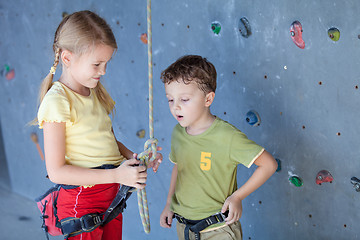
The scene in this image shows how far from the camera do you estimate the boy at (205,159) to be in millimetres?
1463

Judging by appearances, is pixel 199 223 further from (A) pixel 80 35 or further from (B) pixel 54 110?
(A) pixel 80 35

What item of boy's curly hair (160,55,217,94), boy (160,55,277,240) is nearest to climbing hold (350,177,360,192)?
boy (160,55,277,240)

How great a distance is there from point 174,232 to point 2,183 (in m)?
1.82

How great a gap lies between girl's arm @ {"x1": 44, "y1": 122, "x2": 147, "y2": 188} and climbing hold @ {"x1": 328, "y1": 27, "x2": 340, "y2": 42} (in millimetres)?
779

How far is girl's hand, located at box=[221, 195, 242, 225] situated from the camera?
1.46 metres

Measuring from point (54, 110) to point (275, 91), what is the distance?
0.84m

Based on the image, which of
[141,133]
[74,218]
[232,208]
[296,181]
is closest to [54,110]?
[74,218]

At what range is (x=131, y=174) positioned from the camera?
1374 millimetres

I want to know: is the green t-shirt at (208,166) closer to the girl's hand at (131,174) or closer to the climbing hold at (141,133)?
the girl's hand at (131,174)

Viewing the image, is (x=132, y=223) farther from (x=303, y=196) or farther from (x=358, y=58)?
(x=358, y=58)

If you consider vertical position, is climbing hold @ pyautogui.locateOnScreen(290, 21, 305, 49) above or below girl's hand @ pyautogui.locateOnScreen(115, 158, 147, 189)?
above

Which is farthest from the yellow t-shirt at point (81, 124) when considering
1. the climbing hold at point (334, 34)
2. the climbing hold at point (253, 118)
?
the climbing hold at point (334, 34)

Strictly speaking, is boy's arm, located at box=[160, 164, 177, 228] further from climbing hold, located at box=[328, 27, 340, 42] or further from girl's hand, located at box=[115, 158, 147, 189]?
climbing hold, located at box=[328, 27, 340, 42]

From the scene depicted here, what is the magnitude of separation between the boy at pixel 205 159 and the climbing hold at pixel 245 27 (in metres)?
0.34
